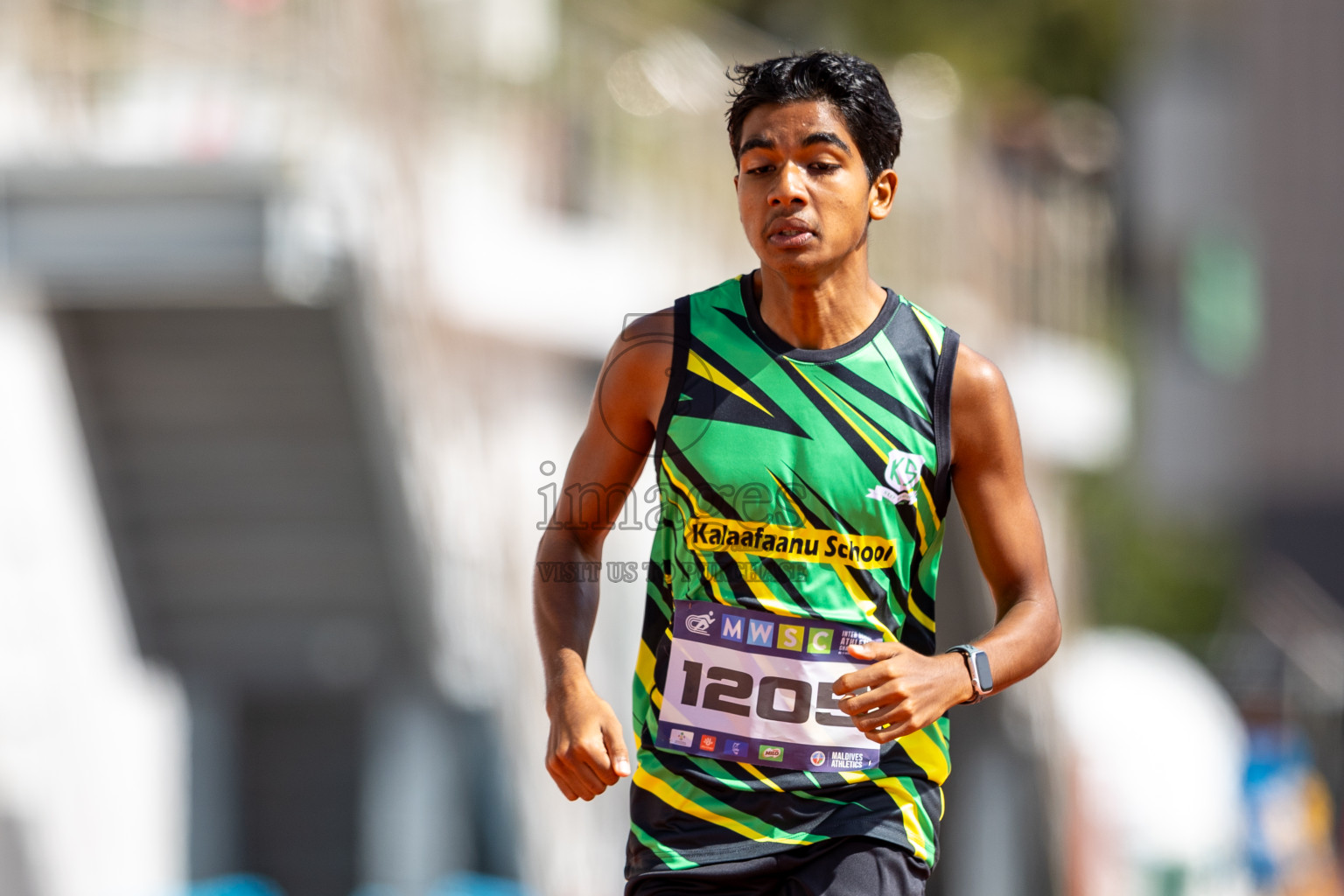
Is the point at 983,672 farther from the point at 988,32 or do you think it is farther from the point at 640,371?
the point at 988,32

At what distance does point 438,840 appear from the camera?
8938 millimetres

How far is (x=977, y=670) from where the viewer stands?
2.48 meters

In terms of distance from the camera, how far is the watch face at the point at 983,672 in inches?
97.6

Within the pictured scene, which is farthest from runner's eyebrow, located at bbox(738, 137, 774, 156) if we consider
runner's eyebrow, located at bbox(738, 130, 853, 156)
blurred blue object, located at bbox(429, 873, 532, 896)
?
blurred blue object, located at bbox(429, 873, 532, 896)

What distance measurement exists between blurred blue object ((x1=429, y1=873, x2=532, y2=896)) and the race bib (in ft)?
16.9

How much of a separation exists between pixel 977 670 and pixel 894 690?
0.60 ft

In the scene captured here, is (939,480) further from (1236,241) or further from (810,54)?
(1236,241)

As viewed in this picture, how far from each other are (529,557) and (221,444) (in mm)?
1615

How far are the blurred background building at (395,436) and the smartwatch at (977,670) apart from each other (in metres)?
1.25

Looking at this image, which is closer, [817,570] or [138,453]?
[817,570]

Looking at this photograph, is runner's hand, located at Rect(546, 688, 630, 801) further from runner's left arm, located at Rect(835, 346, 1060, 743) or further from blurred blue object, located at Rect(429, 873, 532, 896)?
blurred blue object, located at Rect(429, 873, 532, 896)

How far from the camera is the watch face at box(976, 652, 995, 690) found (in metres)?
2.48

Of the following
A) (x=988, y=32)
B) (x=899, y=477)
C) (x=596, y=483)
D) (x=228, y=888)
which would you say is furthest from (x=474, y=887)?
(x=988, y=32)

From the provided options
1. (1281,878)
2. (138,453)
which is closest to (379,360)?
(138,453)
